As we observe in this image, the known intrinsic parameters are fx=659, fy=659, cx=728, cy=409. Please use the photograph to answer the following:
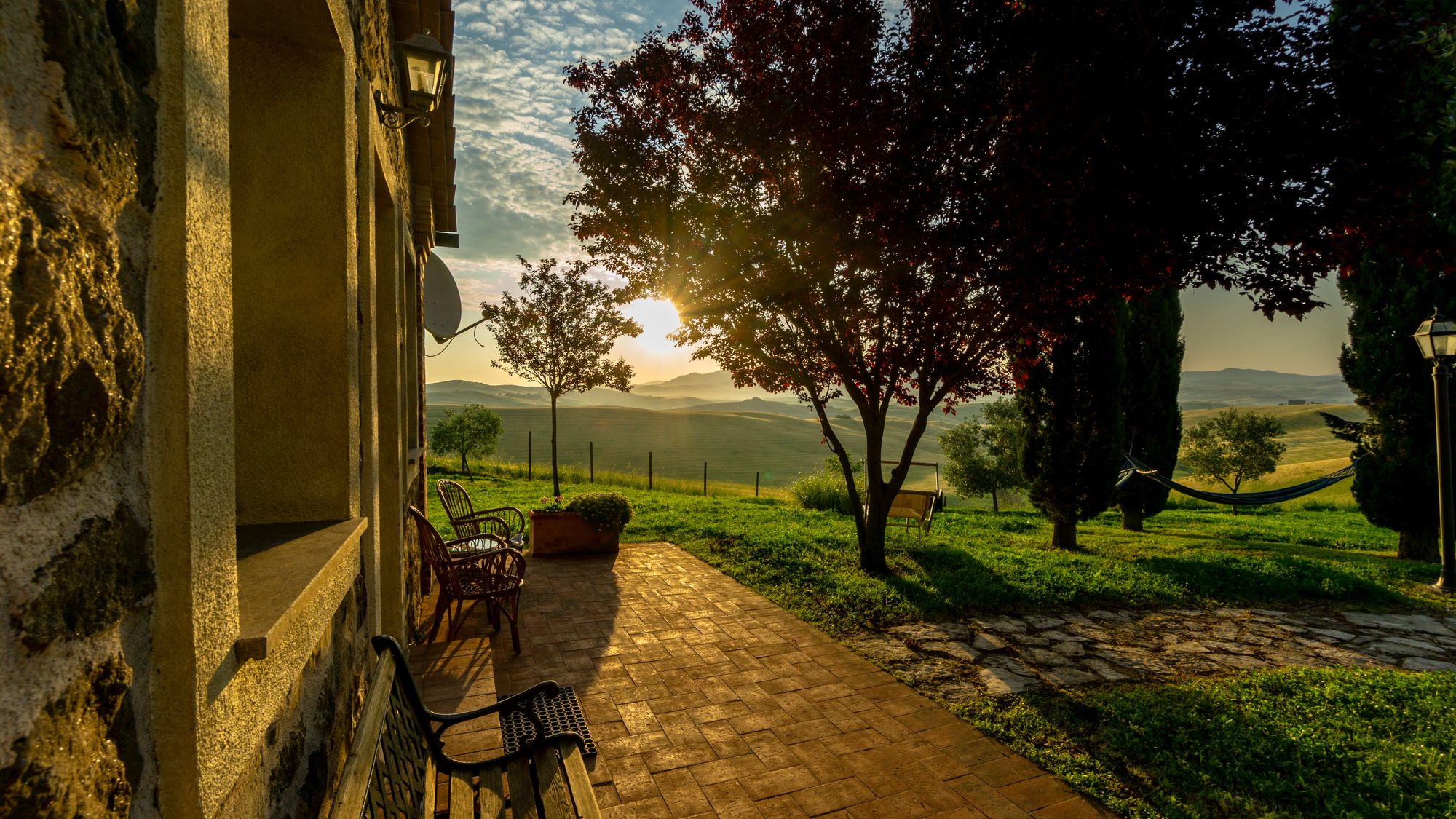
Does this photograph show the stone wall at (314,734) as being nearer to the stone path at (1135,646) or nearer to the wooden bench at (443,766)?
the wooden bench at (443,766)

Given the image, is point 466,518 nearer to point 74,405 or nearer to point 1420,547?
point 74,405

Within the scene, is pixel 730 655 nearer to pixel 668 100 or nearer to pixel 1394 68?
pixel 668 100

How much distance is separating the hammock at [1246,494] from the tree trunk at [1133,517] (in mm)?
1964

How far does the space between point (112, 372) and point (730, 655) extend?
4.48 m

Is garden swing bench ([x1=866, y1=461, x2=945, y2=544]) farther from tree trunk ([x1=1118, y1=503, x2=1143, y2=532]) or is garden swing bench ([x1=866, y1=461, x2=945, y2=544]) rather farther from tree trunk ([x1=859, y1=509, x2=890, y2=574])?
tree trunk ([x1=1118, y1=503, x2=1143, y2=532])

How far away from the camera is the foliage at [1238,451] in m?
19.7

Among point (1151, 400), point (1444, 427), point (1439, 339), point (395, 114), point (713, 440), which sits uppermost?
point (395, 114)

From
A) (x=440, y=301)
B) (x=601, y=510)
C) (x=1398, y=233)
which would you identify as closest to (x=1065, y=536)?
(x=1398, y=233)

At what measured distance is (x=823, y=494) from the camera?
13086 millimetres

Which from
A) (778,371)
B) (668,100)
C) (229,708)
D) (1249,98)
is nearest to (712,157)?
(668,100)

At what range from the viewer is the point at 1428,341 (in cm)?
744

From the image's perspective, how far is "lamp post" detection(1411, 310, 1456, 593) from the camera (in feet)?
23.5

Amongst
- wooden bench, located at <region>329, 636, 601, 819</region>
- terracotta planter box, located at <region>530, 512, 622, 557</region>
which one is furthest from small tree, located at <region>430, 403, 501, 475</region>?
wooden bench, located at <region>329, 636, 601, 819</region>

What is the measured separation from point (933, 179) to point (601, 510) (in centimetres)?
508
